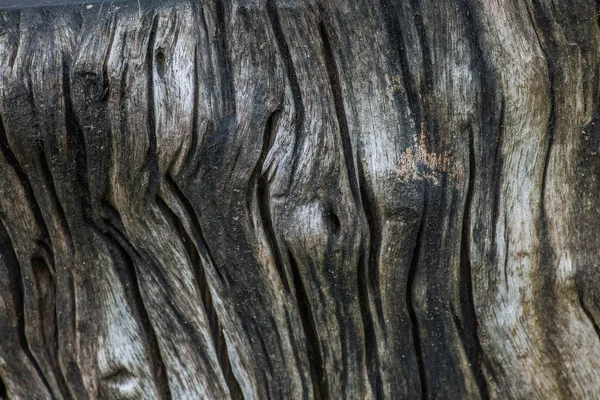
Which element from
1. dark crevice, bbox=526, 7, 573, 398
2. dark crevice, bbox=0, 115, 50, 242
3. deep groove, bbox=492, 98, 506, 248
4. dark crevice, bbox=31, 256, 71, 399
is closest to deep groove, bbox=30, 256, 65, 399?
dark crevice, bbox=31, 256, 71, 399

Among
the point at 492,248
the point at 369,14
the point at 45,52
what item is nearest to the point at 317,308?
the point at 492,248

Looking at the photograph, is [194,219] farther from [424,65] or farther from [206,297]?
[424,65]

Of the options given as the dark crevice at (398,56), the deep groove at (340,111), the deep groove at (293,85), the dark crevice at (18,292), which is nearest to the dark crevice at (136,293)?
the dark crevice at (18,292)

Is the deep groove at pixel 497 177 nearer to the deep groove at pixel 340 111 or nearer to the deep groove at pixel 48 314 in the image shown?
the deep groove at pixel 340 111

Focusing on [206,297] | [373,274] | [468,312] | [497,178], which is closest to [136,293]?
[206,297]

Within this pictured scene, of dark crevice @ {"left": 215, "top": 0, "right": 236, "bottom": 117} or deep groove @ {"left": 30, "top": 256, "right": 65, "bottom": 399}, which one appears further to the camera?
deep groove @ {"left": 30, "top": 256, "right": 65, "bottom": 399}

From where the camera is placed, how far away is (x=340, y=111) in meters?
1.49

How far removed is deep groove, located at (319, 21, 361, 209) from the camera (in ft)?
4.83

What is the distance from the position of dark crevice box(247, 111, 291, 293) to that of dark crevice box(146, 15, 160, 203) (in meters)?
0.24

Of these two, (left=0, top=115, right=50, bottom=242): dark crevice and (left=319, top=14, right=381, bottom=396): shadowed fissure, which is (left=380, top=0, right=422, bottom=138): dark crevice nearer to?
(left=319, top=14, right=381, bottom=396): shadowed fissure

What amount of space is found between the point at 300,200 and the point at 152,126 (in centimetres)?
40

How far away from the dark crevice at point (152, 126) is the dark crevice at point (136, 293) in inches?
5.6

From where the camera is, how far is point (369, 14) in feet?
4.78

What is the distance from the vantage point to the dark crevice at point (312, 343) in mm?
1570
